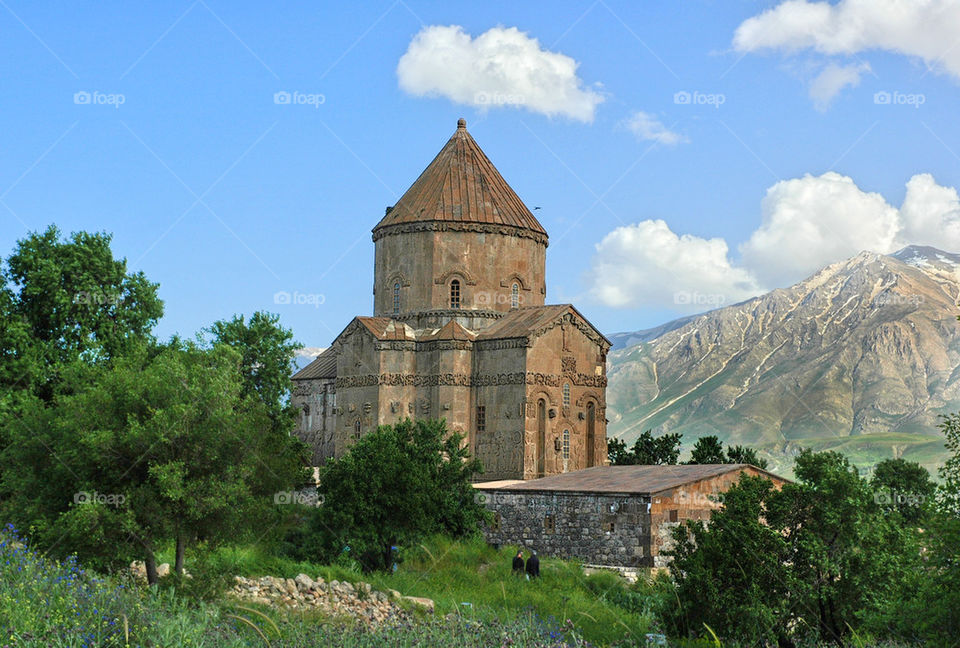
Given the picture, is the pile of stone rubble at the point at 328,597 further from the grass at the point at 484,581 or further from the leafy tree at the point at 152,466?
the leafy tree at the point at 152,466

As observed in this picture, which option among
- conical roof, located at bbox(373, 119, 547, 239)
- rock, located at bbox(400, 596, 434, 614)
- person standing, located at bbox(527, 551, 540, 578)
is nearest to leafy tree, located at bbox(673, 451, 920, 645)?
rock, located at bbox(400, 596, 434, 614)

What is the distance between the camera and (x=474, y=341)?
4597cm

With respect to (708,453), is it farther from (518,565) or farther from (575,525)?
(518,565)

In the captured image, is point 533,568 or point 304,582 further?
point 533,568

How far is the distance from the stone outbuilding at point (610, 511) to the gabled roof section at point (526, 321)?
806 cm

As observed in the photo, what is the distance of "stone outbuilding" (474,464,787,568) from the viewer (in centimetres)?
3328

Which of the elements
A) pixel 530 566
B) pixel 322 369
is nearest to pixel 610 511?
pixel 530 566

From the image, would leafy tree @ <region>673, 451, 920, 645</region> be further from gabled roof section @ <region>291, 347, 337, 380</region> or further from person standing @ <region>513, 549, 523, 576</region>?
gabled roof section @ <region>291, 347, 337, 380</region>

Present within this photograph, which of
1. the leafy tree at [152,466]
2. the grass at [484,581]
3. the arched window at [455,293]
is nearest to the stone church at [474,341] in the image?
the arched window at [455,293]

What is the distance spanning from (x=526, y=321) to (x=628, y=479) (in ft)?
35.7

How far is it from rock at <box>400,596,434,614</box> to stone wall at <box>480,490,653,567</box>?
8.85 metres

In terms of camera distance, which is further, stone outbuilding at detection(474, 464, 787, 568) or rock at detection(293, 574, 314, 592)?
stone outbuilding at detection(474, 464, 787, 568)

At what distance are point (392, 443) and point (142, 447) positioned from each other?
13.0 m

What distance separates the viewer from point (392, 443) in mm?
33531
